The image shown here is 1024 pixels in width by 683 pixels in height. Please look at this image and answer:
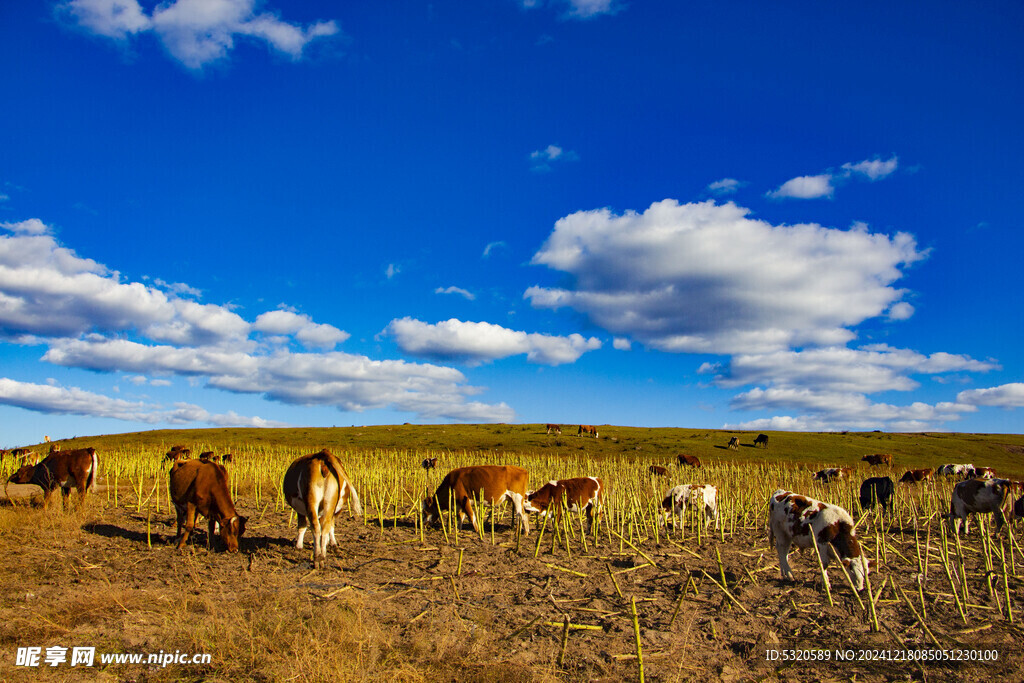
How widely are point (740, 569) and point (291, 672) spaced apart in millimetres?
7617

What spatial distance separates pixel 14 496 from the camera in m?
15.6

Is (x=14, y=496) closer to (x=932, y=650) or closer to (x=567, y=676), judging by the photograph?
(x=567, y=676)

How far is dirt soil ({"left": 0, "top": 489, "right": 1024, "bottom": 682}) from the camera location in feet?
19.5

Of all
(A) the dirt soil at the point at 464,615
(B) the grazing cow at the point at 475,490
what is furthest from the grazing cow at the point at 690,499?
(B) the grazing cow at the point at 475,490

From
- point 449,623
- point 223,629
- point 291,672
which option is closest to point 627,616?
point 449,623

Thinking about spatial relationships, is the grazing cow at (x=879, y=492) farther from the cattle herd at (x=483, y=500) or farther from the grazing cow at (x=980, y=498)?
the grazing cow at (x=980, y=498)

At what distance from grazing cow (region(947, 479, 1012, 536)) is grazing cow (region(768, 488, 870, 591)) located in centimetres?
707

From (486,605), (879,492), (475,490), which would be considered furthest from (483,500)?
(879,492)

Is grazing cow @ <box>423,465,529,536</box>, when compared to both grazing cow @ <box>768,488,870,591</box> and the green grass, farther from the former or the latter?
the green grass

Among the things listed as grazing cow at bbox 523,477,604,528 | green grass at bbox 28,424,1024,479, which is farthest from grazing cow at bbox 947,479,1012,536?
green grass at bbox 28,424,1024,479

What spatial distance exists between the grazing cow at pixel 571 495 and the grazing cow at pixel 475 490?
358mm

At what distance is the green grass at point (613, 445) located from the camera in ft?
148

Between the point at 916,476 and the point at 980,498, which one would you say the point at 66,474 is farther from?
the point at 916,476

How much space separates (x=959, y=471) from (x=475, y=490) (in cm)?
3696
